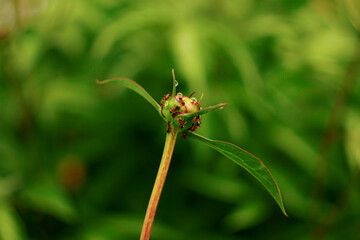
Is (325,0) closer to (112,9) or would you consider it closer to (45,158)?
(112,9)

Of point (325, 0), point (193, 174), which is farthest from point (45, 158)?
point (325, 0)

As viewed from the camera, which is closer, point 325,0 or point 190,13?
point 190,13

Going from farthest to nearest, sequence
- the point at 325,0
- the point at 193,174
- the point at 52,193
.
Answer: the point at 325,0 < the point at 193,174 < the point at 52,193

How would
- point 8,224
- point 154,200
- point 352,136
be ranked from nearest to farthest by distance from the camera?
point 154,200
point 8,224
point 352,136

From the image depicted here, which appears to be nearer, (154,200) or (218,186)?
(154,200)

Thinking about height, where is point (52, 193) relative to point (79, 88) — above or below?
below

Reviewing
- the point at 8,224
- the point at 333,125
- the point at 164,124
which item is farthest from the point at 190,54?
the point at 8,224

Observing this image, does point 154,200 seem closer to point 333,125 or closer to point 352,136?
point 333,125
